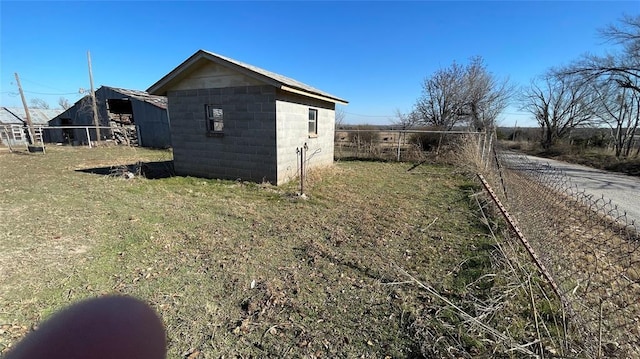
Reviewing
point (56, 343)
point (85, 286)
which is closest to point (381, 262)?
point (56, 343)

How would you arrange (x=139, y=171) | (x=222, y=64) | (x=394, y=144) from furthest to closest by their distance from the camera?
(x=394, y=144), (x=139, y=171), (x=222, y=64)

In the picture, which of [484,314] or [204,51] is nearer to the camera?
[484,314]

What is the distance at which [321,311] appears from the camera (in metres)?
2.42

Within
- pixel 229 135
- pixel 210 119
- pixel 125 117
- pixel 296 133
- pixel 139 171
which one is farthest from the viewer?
pixel 125 117

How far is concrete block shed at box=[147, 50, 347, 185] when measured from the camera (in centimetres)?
697

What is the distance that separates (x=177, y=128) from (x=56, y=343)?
762 centimetres

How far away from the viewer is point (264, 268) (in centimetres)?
313

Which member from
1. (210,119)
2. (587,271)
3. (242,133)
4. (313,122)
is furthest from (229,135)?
(587,271)

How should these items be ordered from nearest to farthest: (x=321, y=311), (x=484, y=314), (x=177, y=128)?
1. (x=484, y=314)
2. (x=321, y=311)
3. (x=177, y=128)

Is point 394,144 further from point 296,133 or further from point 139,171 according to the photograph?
point 139,171

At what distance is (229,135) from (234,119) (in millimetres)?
515

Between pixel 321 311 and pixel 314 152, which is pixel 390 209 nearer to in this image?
pixel 321 311

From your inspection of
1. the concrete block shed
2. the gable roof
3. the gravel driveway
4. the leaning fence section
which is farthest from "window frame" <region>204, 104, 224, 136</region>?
the gravel driveway

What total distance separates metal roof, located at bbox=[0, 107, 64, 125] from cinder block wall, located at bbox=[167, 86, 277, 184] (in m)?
34.5
